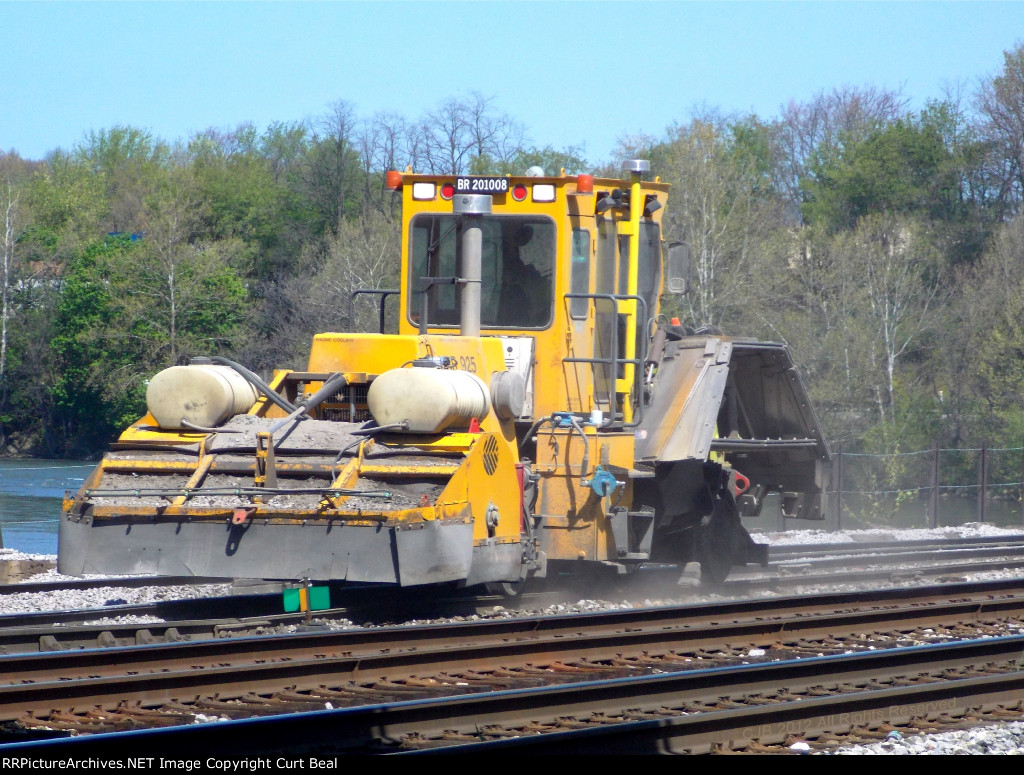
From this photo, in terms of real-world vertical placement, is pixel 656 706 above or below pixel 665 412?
below

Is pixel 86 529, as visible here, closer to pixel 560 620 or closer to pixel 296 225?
pixel 560 620

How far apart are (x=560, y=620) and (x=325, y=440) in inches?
81.5

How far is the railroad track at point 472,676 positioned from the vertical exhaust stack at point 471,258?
265cm

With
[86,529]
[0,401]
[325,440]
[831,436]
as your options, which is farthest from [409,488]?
[0,401]

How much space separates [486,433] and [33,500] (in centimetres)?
2148

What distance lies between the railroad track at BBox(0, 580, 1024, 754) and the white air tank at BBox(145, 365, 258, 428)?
1935 millimetres

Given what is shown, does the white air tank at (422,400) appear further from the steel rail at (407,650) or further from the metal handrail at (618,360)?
the metal handrail at (618,360)

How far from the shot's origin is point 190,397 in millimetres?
8094

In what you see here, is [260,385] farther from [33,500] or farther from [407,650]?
[33,500]

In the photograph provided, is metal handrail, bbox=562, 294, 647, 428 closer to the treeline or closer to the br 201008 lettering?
the br 201008 lettering

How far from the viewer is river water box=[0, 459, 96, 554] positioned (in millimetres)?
18625

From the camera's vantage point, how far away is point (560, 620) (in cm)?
799

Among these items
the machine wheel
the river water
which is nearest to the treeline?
the river water

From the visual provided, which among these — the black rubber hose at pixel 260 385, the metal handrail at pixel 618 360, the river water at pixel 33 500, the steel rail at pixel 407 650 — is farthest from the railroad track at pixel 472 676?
the river water at pixel 33 500
